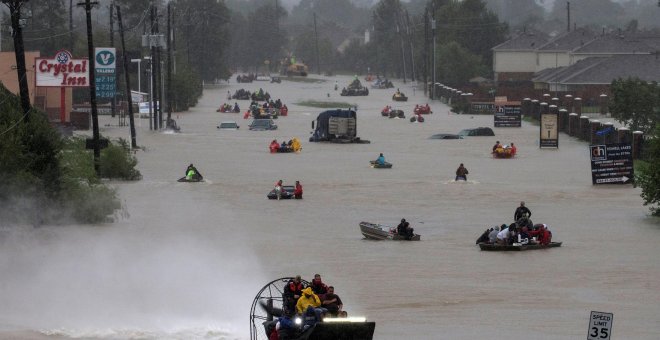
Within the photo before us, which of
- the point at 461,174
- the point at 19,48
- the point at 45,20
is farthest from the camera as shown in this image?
the point at 45,20

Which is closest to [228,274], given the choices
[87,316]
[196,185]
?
[87,316]

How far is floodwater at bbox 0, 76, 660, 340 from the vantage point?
29453 mm

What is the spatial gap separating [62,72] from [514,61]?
8866 cm

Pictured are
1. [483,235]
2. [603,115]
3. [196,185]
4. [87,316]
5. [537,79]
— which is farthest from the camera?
[537,79]

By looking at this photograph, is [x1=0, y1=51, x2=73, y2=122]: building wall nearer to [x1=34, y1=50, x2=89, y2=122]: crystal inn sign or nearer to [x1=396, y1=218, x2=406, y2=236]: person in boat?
[x1=34, y1=50, x2=89, y2=122]: crystal inn sign

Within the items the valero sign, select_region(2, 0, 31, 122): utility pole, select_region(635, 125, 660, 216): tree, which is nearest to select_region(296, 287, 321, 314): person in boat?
select_region(2, 0, 31, 122): utility pole

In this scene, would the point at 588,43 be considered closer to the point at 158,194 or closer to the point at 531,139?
the point at 531,139

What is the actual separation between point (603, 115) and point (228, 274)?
7991cm

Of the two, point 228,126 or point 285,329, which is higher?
point 285,329

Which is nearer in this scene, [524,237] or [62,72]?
[524,237]

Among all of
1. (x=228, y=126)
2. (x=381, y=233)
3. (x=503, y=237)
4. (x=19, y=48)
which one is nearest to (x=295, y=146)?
(x=228, y=126)

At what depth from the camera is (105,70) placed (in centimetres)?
8762

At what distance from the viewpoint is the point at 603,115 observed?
110938 mm

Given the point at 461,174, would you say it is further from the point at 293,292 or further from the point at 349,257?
the point at 293,292
